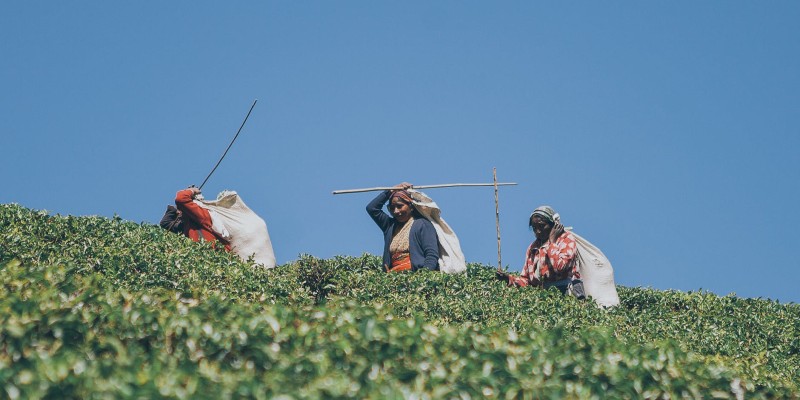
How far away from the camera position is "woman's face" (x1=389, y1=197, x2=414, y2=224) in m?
13.1

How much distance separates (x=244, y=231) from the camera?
43.0ft

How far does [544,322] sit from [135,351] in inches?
177

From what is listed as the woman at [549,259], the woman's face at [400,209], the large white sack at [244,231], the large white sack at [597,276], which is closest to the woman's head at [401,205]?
the woman's face at [400,209]

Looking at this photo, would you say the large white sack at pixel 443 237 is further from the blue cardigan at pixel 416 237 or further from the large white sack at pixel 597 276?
the large white sack at pixel 597 276

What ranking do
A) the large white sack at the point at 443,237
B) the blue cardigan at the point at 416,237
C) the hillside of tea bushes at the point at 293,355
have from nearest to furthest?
the hillside of tea bushes at the point at 293,355 < the blue cardigan at the point at 416,237 < the large white sack at the point at 443,237

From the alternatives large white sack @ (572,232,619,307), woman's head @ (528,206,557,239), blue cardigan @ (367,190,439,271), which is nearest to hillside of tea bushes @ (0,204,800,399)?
large white sack @ (572,232,619,307)

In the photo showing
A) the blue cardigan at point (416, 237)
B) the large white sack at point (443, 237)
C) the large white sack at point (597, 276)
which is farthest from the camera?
the large white sack at point (443, 237)

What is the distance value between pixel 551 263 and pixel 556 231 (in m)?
0.46

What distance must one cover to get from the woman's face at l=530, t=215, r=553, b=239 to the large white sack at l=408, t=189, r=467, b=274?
945mm

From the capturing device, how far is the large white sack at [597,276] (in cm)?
1221

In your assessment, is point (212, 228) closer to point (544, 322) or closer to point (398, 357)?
point (544, 322)

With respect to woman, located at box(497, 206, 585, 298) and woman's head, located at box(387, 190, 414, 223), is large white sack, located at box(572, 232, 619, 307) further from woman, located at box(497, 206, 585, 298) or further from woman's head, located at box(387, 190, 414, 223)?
woman's head, located at box(387, 190, 414, 223)

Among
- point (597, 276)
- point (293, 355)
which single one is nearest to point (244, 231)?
point (597, 276)

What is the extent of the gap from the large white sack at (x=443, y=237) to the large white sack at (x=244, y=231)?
178cm
